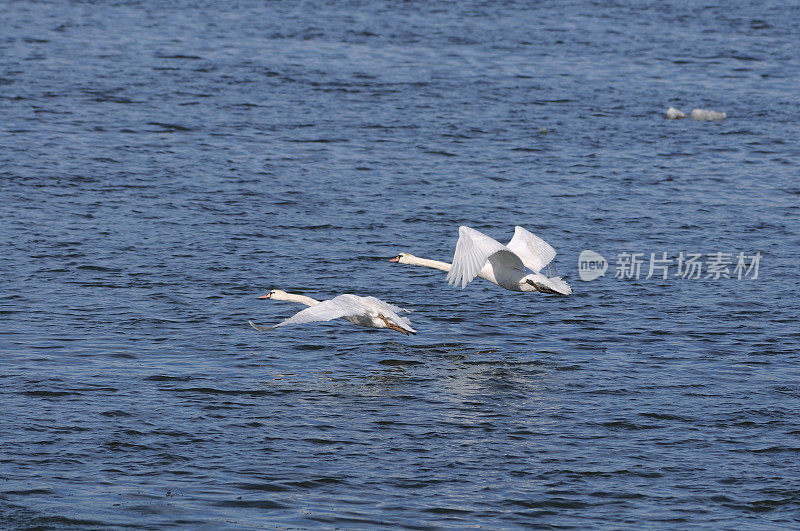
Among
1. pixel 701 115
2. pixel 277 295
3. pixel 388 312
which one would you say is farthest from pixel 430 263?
pixel 701 115

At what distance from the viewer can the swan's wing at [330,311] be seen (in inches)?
619

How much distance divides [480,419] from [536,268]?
4326mm

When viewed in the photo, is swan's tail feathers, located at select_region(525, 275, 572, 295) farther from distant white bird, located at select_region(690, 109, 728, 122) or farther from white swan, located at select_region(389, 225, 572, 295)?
distant white bird, located at select_region(690, 109, 728, 122)

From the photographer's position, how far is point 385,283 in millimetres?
20484

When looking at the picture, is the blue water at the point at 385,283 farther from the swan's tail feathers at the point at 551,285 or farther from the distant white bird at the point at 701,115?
the swan's tail feathers at the point at 551,285

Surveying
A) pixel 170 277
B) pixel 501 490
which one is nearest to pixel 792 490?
pixel 501 490

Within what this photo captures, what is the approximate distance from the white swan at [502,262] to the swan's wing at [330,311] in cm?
140

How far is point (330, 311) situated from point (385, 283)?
437cm

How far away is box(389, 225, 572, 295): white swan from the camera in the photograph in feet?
57.5

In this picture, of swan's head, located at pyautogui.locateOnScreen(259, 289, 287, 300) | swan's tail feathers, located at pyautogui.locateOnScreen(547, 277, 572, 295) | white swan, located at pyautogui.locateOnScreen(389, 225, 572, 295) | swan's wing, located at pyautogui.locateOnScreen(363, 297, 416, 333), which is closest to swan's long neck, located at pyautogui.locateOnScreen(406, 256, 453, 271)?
white swan, located at pyautogui.locateOnScreen(389, 225, 572, 295)

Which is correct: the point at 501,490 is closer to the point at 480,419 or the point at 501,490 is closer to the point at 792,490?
the point at 480,419

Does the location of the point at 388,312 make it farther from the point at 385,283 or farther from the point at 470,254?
the point at 385,283

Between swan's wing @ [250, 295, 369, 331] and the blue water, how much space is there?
2.84 feet

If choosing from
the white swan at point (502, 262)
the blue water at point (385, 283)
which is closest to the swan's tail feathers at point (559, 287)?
the white swan at point (502, 262)
